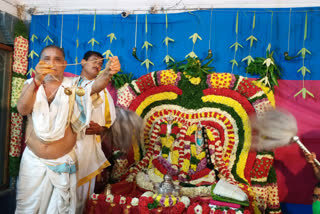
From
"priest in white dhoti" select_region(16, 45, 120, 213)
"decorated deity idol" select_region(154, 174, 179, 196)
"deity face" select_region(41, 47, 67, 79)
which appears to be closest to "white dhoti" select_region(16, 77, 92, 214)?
"priest in white dhoti" select_region(16, 45, 120, 213)

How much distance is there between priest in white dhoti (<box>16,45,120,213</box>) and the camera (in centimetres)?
250

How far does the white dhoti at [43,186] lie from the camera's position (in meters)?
2.61

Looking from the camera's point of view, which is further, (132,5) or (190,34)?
(132,5)

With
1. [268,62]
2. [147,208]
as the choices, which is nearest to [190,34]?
[268,62]

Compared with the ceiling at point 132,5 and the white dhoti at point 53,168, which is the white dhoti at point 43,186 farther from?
the ceiling at point 132,5

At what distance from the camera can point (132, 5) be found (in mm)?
4379

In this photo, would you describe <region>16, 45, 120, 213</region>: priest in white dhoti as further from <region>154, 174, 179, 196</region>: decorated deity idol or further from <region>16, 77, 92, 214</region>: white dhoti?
<region>154, 174, 179, 196</region>: decorated deity idol

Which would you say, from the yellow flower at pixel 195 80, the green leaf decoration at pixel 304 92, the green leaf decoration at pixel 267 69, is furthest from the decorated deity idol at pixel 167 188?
the green leaf decoration at pixel 304 92

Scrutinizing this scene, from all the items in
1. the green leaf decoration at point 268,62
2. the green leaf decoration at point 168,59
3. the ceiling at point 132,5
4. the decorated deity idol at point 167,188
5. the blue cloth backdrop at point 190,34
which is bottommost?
the decorated deity idol at point 167,188

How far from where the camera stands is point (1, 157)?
4348mm

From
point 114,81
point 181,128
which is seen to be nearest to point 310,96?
point 181,128

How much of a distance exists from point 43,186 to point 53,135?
50 cm

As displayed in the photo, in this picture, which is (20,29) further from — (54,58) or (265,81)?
(265,81)

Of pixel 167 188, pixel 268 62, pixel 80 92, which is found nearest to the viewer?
pixel 80 92
